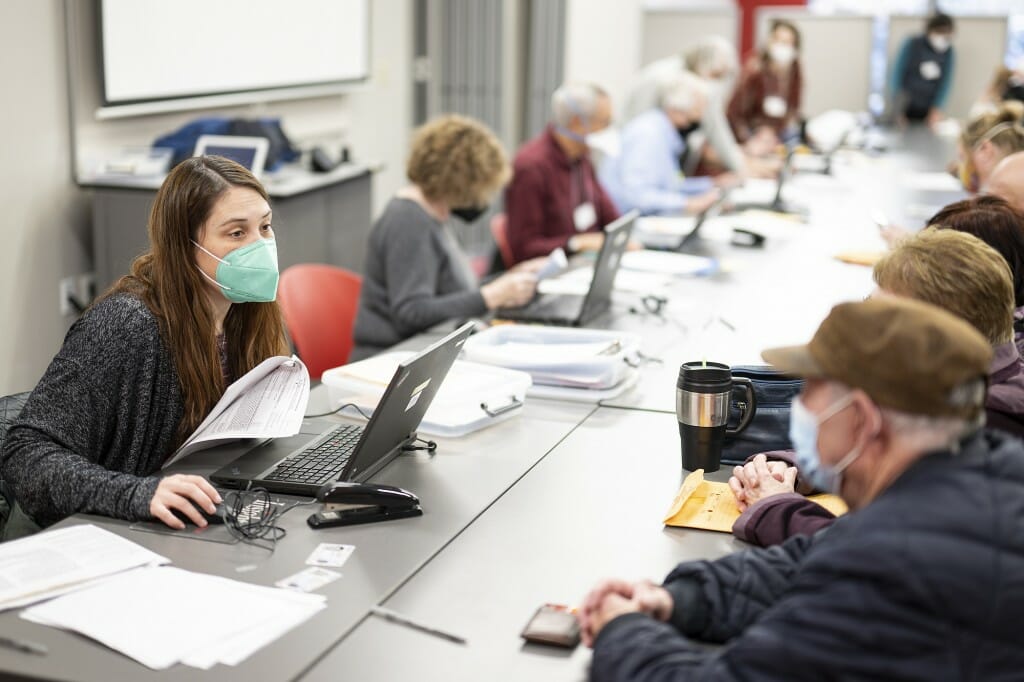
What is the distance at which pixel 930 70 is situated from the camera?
926 centimetres

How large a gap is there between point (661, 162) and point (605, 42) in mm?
3945

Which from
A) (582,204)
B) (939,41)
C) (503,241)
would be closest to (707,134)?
(582,204)

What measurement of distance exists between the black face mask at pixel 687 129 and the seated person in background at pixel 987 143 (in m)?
1.61

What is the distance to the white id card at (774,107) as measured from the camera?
323 inches

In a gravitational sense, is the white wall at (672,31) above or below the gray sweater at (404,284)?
above

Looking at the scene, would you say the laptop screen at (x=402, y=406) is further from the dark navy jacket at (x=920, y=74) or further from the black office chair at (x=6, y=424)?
the dark navy jacket at (x=920, y=74)

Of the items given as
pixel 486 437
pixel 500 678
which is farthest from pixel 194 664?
pixel 486 437

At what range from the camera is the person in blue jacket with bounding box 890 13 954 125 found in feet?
30.0

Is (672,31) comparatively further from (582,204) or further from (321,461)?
(321,461)

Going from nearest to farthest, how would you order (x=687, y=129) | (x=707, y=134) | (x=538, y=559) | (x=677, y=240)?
1. (x=538, y=559)
2. (x=677, y=240)
3. (x=687, y=129)
4. (x=707, y=134)

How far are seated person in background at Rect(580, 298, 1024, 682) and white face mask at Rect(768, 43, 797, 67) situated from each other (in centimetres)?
753

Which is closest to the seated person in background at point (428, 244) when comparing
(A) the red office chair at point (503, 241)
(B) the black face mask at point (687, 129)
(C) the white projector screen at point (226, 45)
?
(A) the red office chair at point (503, 241)

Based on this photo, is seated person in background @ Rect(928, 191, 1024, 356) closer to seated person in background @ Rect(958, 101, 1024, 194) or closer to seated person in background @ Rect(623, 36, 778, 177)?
seated person in background @ Rect(958, 101, 1024, 194)

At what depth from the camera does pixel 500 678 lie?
54.2 inches
